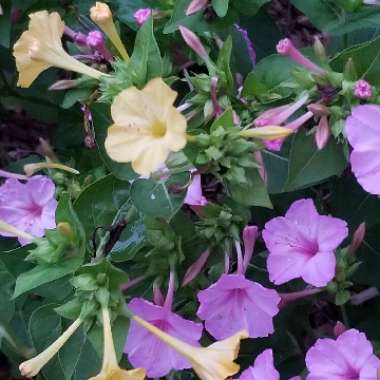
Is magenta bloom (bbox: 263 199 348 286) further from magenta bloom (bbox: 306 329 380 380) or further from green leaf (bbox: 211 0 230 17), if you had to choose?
green leaf (bbox: 211 0 230 17)

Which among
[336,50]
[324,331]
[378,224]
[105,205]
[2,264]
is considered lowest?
[324,331]

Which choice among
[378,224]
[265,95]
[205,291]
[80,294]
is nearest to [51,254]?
[80,294]

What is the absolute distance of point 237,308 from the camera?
122 cm

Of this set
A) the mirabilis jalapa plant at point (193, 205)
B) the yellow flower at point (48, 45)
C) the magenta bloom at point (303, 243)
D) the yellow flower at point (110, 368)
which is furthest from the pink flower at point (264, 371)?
the yellow flower at point (48, 45)

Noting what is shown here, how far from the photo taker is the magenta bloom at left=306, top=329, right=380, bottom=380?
1154mm

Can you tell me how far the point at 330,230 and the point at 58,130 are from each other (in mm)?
733

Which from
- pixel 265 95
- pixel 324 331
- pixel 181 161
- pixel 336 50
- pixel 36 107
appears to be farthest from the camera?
pixel 36 107

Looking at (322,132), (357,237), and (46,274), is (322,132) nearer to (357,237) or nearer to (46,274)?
(357,237)

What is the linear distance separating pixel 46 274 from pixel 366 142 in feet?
1.52

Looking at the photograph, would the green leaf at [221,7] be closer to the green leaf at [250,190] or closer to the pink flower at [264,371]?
the green leaf at [250,190]

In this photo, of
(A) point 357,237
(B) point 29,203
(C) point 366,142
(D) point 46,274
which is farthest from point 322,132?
(B) point 29,203

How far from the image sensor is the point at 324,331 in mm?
1596

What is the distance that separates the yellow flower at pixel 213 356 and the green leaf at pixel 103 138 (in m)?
0.22

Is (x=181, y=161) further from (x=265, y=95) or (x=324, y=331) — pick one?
(x=324, y=331)
